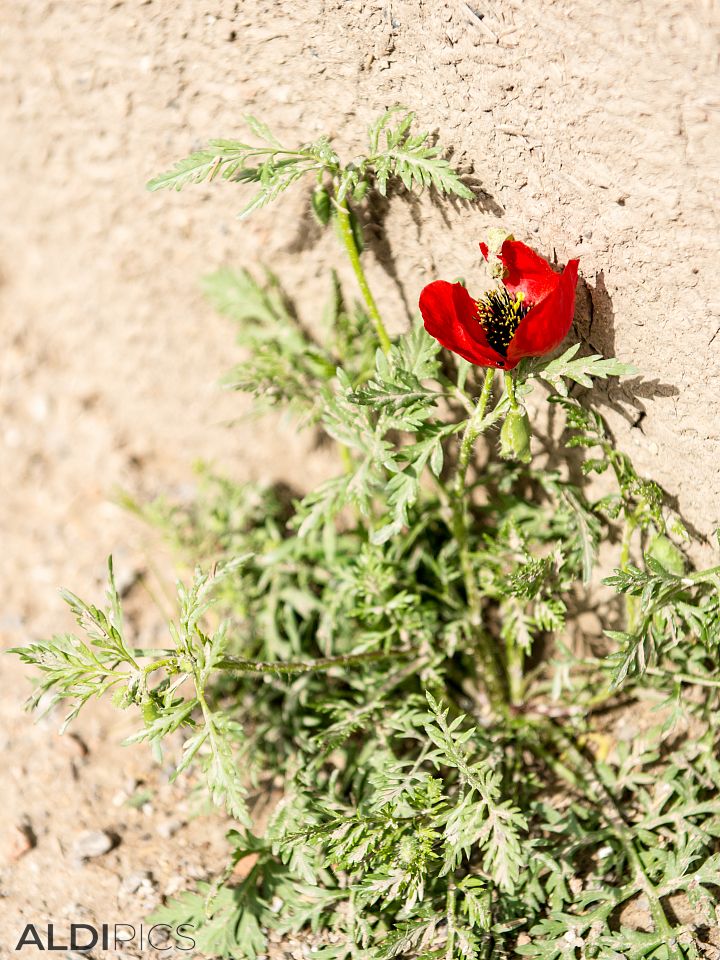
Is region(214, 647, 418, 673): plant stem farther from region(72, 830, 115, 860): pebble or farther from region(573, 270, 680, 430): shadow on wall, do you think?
region(573, 270, 680, 430): shadow on wall

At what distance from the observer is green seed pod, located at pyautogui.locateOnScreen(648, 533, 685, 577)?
2.17 metres

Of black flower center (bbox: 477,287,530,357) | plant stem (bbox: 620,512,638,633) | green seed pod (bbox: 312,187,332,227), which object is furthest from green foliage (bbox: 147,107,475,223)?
plant stem (bbox: 620,512,638,633)

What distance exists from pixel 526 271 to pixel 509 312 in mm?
110

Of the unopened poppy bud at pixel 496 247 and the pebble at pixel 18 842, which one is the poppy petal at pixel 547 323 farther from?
the pebble at pixel 18 842

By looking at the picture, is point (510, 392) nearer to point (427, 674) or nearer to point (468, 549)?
point (468, 549)

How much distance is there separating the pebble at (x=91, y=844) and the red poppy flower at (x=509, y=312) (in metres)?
1.79

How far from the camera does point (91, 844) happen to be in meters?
2.57

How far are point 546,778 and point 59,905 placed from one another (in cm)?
144

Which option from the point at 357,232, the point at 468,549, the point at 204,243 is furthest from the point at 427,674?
the point at 204,243

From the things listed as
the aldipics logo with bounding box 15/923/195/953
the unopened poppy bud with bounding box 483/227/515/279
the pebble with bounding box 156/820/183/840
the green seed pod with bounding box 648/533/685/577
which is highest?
the unopened poppy bud with bounding box 483/227/515/279

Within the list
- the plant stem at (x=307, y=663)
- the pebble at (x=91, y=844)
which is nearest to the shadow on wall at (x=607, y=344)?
the plant stem at (x=307, y=663)

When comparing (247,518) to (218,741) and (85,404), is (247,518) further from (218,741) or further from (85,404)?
(218,741)

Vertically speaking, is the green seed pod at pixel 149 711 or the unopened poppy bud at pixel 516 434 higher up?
the unopened poppy bud at pixel 516 434

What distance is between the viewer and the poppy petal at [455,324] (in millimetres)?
1893
